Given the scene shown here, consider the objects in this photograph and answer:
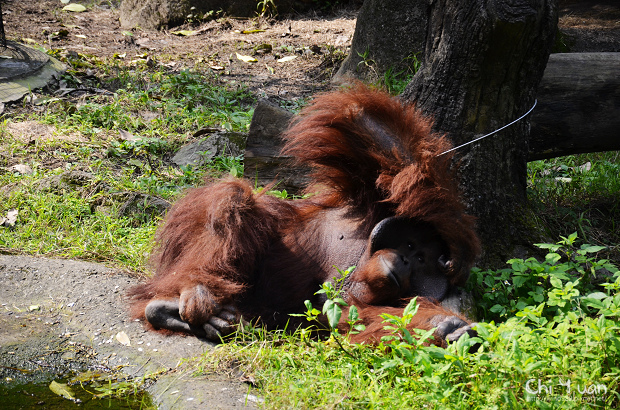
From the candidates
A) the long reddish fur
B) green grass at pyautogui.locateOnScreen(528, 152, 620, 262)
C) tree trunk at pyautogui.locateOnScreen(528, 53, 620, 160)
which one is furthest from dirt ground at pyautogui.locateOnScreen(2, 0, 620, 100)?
the long reddish fur

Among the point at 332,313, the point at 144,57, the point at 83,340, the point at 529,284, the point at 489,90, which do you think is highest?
the point at 489,90

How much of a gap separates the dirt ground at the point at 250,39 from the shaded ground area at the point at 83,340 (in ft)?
10.6

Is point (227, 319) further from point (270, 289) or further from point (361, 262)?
point (361, 262)

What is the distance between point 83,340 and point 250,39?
5605 millimetres

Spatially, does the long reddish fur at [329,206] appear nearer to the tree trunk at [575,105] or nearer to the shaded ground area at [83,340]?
the shaded ground area at [83,340]

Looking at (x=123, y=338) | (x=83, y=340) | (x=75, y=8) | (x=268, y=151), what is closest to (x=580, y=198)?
(x=268, y=151)

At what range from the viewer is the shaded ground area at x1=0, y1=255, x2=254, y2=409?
2.21 metres

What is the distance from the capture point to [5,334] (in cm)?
260

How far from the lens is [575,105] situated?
11.9 feet

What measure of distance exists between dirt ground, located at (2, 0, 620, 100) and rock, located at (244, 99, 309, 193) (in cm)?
195

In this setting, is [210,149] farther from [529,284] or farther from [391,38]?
[529,284]

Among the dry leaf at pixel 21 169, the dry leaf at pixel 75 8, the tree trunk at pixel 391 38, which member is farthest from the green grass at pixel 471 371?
the dry leaf at pixel 75 8

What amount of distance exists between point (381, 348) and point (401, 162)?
0.81 metres

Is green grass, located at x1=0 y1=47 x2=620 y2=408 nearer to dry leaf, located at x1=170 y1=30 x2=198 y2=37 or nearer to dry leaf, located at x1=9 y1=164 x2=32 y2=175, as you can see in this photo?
dry leaf, located at x1=9 y1=164 x2=32 y2=175
